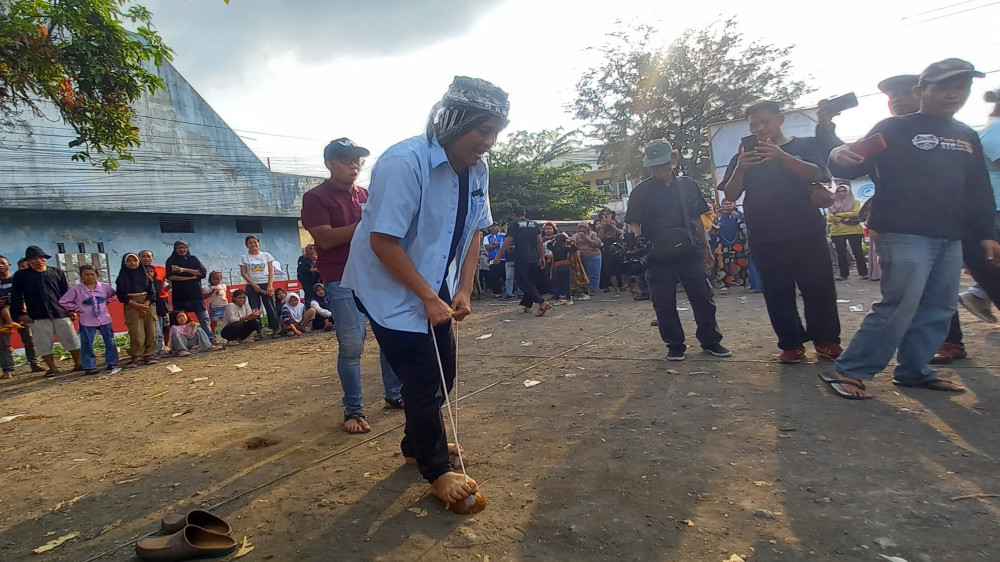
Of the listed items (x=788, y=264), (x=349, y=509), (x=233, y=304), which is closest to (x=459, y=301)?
(x=349, y=509)

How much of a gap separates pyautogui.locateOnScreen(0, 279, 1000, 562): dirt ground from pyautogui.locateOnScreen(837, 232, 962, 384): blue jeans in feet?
0.75

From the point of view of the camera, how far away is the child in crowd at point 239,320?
29.8ft

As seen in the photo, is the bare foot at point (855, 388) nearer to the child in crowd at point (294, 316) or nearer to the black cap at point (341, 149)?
the black cap at point (341, 149)

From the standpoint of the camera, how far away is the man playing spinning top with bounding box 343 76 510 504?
7.36ft

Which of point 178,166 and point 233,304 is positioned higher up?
point 178,166

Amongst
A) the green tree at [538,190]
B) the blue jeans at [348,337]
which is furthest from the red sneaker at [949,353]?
the green tree at [538,190]

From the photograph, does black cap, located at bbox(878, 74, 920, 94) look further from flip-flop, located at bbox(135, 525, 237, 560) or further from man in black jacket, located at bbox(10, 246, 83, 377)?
man in black jacket, located at bbox(10, 246, 83, 377)

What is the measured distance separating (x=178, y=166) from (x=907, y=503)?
21.5 m

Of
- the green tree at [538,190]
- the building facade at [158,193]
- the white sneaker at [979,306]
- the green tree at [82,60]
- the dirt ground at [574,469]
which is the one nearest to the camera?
the dirt ground at [574,469]

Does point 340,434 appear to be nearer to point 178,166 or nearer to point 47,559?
point 47,559

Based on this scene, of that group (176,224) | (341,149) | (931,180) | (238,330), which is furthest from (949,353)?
(176,224)

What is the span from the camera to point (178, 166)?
1898 cm

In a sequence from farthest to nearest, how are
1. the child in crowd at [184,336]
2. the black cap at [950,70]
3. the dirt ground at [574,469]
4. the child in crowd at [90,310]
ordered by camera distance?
the child in crowd at [184,336] < the child in crowd at [90,310] < the black cap at [950,70] < the dirt ground at [574,469]

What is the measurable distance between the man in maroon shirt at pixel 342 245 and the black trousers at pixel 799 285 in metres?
2.87
